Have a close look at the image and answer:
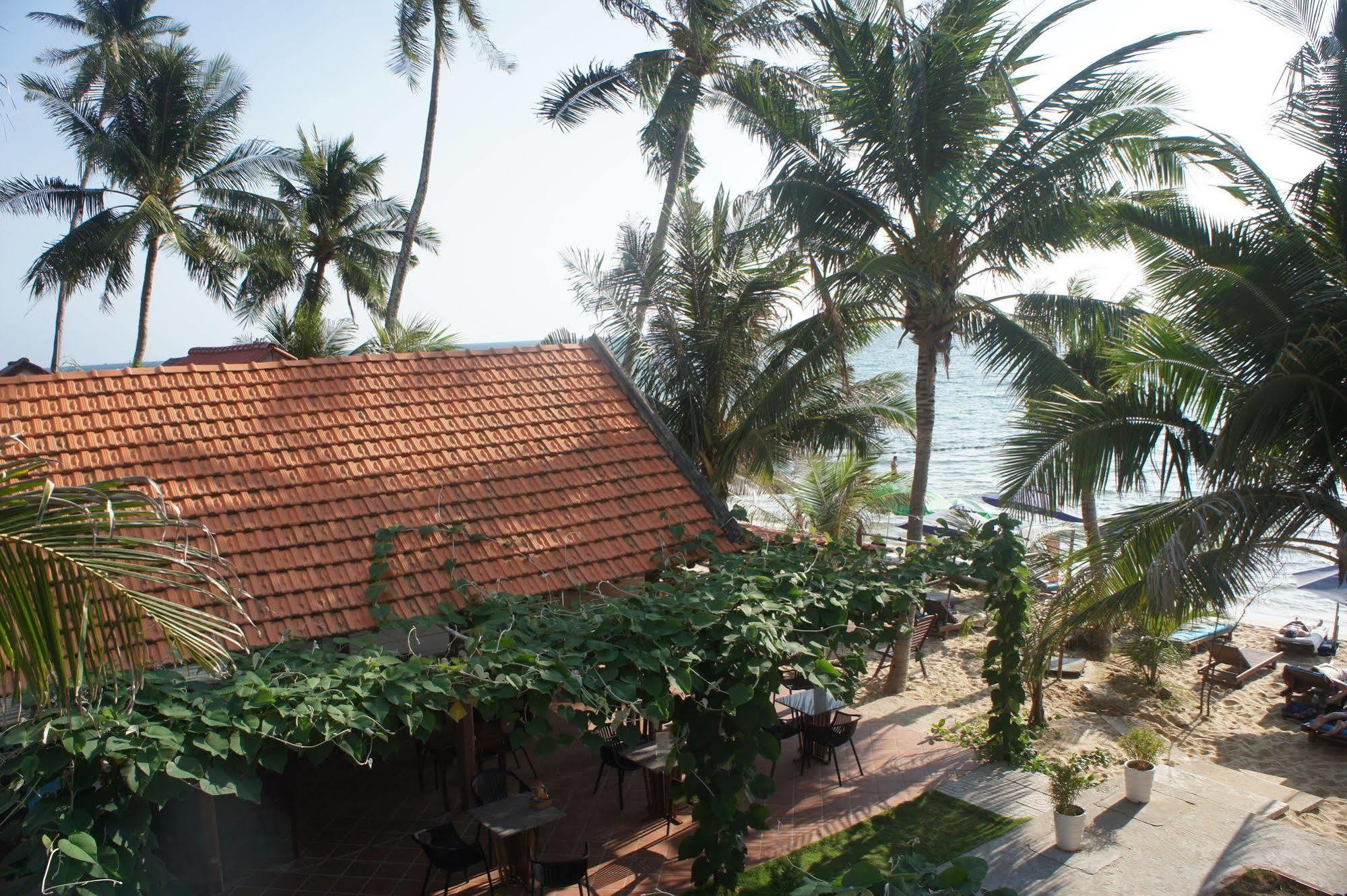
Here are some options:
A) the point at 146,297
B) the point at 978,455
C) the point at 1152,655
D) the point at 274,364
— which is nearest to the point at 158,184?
the point at 146,297

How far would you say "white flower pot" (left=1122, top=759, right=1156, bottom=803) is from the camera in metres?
8.95

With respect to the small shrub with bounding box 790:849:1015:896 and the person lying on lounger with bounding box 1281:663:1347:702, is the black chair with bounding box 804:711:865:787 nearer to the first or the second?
the small shrub with bounding box 790:849:1015:896

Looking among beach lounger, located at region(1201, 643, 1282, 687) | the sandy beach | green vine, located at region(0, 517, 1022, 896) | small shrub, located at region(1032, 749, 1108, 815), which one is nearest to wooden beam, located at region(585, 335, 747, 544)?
green vine, located at region(0, 517, 1022, 896)

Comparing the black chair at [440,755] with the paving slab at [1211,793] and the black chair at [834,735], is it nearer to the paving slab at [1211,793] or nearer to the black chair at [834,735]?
the black chair at [834,735]

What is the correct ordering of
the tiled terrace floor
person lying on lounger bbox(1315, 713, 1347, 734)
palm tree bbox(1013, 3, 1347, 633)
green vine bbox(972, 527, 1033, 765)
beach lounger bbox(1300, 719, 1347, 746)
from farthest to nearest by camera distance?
1. person lying on lounger bbox(1315, 713, 1347, 734)
2. beach lounger bbox(1300, 719, 1347, 746)
3. green vine bbox(972, 527, 1033, 765)
4. the tiled terrace floor
5. palm tree bbox(1013, 3, 1347, 633)

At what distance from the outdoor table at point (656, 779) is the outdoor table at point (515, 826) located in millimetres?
1240

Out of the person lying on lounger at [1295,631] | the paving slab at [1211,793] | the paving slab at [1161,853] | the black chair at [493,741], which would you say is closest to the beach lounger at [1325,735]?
the paving slab at [1211,793]

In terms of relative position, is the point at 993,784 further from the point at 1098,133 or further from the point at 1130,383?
the point at 1098,133

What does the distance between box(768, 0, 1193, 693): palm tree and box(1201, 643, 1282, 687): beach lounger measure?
7539 millimetres

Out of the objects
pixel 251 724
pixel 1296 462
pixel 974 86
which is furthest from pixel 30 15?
pixel 1296 462

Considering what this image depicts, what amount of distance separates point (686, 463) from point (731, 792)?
3591 mm

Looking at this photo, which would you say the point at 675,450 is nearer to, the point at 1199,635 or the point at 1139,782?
the point at 1139,782

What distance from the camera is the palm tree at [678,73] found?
56.0 ft

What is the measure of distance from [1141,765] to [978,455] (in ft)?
188
